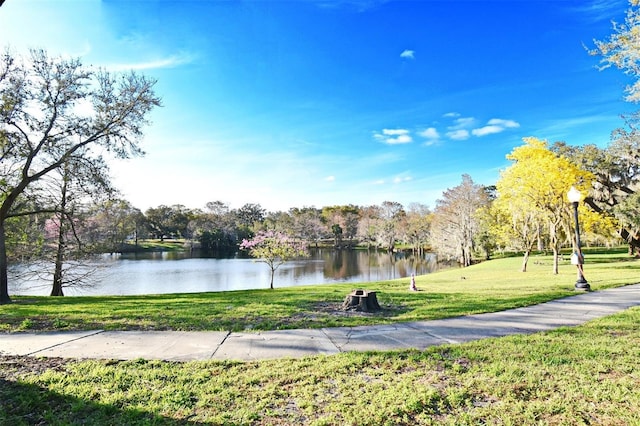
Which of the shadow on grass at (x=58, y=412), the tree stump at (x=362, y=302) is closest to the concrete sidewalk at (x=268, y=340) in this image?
the shadow on grass at (x=58, y=412)

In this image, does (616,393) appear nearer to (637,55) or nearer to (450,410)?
(450,410)

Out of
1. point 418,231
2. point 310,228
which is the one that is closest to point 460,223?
point 418,231

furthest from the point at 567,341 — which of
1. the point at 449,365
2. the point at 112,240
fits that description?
the point at 112,240

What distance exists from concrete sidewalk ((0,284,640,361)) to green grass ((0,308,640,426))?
350 millimetres

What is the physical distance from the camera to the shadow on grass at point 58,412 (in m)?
2.67

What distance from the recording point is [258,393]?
3.14m

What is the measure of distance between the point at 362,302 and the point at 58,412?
16.4 ft

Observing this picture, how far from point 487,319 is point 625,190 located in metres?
26.8

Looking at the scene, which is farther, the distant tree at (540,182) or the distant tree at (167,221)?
the distant tree at (167,221)

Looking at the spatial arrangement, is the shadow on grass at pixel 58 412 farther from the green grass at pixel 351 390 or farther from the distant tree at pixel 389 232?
the distant tree at pixel 389 232

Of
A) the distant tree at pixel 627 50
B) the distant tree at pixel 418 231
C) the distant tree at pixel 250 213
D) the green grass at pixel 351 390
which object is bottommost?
the green grass at pixel 351 390

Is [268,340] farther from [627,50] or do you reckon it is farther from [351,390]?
[627,50]

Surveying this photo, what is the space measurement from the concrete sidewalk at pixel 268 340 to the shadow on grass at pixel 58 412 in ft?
3.45

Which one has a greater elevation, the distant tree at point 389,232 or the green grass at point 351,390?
the distant tree at point 389,232
